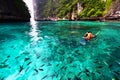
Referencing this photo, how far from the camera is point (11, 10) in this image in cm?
4956

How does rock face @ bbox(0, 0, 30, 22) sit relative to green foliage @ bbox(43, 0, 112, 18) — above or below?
below

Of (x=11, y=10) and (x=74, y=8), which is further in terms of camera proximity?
(x=74, y=8)

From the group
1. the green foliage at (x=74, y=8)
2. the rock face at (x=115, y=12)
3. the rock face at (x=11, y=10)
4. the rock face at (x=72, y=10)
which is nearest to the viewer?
the rock face at (x=11, y=10)

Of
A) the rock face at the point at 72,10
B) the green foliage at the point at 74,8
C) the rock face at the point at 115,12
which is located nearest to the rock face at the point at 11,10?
the rock face at the point at 72,10

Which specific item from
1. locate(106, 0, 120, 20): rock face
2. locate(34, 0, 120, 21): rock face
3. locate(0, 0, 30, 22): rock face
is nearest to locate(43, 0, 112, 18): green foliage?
locate(34, 0, 120, 21): rock face

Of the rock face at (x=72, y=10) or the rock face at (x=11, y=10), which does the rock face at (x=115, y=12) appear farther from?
the rock face at (x=11, y=10)

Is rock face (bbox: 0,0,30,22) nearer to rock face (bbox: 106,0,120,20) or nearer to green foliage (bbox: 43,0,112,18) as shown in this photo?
green foliage (bbox: 43,0,112,18)

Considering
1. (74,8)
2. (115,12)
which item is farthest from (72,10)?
(115,12)

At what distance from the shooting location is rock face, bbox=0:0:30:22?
44.6 m

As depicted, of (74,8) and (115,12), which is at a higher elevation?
(74,8)

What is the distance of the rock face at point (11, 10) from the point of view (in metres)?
44.6

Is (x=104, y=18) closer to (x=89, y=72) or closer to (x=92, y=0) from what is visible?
(x=92, y=0)

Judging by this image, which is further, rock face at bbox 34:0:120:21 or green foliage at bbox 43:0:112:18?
green foliage at bbox 43:0:112:18

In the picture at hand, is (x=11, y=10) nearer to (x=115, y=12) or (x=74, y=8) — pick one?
(x=115, y=12)
